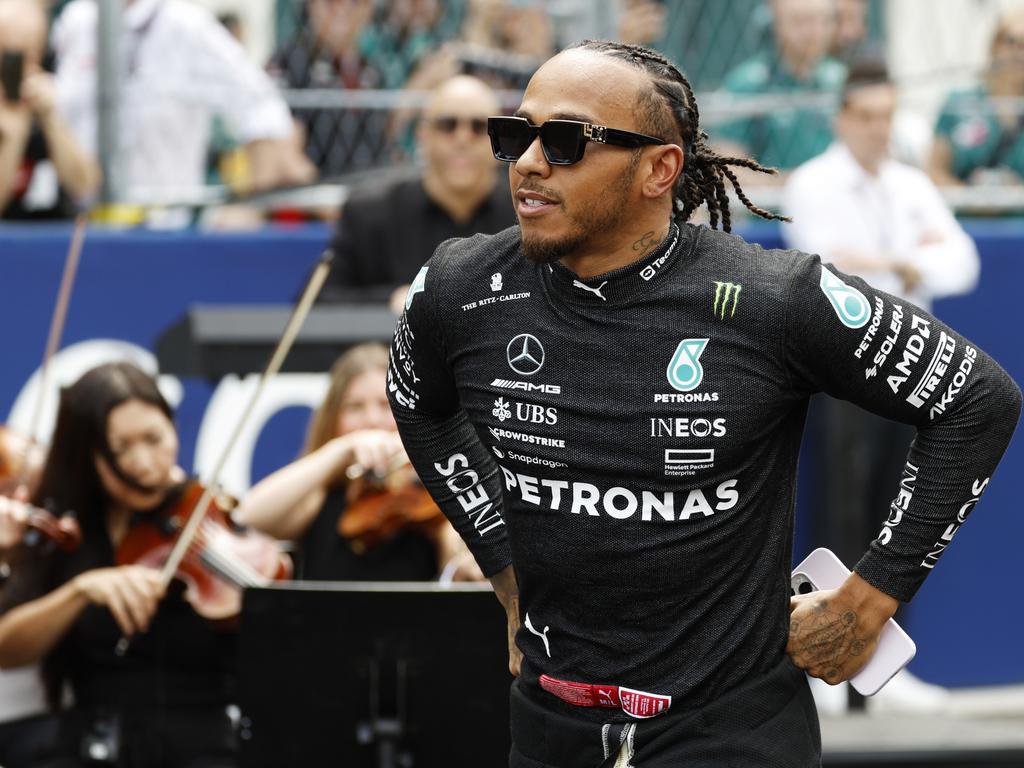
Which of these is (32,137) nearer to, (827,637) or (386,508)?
(386,508)

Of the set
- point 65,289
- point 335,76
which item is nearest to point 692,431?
point 65,289

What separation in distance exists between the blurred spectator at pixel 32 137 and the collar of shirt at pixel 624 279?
13.3 feet

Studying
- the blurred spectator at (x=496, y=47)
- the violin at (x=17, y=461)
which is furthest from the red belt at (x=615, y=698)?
the blurred spectator at (x=496, y=47)

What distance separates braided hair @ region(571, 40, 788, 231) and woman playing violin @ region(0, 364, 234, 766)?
1.93 m

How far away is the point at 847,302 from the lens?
2705 millimetres

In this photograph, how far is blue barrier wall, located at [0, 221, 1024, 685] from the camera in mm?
6449

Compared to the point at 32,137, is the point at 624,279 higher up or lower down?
higher up

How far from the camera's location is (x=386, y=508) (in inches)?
185

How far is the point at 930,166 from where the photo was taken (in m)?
7.67

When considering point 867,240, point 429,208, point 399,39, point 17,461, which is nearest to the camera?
point 17,461

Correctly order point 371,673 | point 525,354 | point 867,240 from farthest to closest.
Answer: point 867,240, point 371,673, point 525,354

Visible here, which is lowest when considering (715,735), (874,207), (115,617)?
(115,617)

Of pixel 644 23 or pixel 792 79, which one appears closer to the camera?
pixel 644 23

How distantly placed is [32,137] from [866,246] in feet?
9.65
